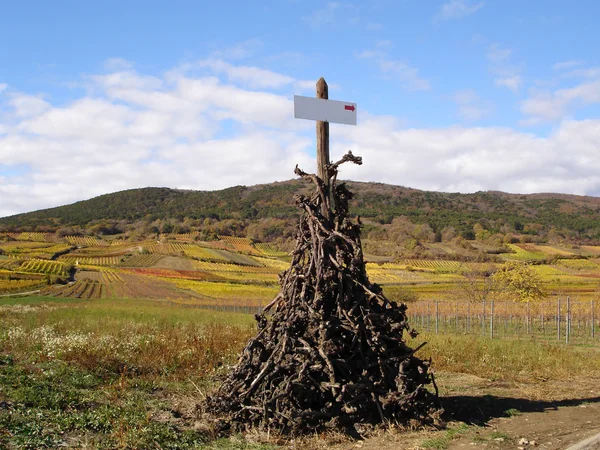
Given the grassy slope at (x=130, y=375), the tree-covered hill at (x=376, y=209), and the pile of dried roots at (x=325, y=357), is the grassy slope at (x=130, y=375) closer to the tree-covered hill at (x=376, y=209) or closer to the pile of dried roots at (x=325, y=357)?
the pile of dried roots at (x=325, y=357)

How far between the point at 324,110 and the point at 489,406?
470 centimetres

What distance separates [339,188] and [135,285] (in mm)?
60813

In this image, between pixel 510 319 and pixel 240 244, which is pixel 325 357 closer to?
pixel 510 319

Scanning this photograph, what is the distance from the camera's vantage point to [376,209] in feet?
492

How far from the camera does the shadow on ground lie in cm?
706

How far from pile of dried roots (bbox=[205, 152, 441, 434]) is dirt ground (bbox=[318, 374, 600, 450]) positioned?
1.37ft

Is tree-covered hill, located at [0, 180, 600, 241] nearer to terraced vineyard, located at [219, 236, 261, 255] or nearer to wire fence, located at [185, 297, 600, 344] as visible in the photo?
terraced vineyard, located at [219, 236, 261, 255]

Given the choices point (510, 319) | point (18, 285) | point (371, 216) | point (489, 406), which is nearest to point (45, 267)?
point (18, 285)

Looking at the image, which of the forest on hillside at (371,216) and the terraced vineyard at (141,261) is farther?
the forest on hillside at (371,216)

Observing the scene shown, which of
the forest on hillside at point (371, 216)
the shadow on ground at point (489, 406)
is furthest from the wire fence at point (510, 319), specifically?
the forest on hillside at point (371, 216)

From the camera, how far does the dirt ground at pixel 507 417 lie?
5.92m

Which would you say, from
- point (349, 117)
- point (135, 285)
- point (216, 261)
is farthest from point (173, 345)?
point (216, 261)

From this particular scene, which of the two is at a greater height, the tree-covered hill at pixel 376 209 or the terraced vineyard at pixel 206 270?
the tree-covered hill at pixel 376 209

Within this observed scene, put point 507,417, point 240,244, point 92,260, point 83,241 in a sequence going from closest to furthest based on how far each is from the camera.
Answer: point 507,417 → point 92,260 → point 240,244 → point 83,241
